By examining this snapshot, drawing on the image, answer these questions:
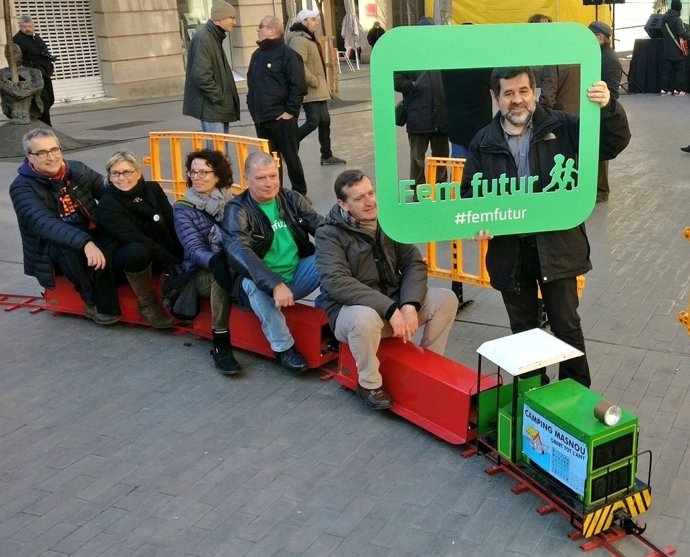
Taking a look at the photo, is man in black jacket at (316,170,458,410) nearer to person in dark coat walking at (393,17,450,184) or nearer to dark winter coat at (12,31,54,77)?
person in dark coat walking at (393,17,450,184)

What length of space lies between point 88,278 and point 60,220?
0.44m

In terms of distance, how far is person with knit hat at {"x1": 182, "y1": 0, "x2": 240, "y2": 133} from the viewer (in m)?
9.13

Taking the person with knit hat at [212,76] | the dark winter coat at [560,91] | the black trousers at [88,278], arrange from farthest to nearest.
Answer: the person with knit hat at [212,76] → the dark winter coat at [560,91] → the black trousers at [88,278]

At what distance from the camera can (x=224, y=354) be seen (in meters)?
5.25

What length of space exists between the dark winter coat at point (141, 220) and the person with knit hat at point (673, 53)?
14.1m

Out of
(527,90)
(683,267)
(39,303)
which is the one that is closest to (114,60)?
(39,303)

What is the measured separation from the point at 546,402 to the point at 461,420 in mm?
644

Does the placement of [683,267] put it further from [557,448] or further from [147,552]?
[147,552]

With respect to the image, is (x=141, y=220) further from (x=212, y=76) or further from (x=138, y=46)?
(x=138, y=46)

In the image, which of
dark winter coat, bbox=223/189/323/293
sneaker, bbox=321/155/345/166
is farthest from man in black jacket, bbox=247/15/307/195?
dark winter coat, bbox=223/189/323/293

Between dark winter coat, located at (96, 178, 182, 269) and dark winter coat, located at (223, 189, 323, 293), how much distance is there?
91 cm

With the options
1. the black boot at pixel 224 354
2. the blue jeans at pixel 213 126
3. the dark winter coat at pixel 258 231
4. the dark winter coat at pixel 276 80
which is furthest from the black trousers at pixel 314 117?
the black boot at pixel 224 354

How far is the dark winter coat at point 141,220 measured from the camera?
5859 millimetres

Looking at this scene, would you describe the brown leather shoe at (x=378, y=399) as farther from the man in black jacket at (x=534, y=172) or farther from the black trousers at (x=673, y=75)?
the black trousers at (x=673, y=75)
